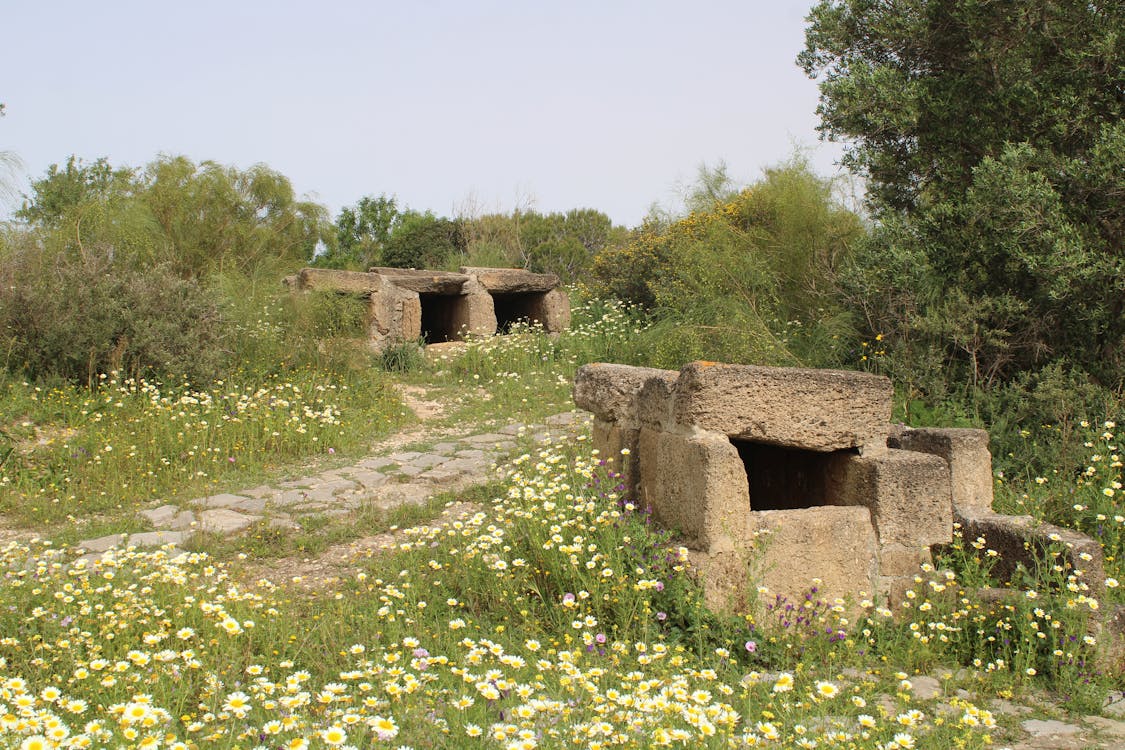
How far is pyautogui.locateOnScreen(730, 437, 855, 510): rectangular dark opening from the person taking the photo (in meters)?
4.90

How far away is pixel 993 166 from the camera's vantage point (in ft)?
22.0

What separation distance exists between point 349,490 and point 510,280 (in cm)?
716

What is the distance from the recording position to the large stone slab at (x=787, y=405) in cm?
422

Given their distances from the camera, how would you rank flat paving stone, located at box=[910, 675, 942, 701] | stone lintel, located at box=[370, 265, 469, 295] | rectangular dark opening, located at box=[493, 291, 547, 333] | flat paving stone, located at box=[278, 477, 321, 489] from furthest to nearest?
rectangular dark opening, located at box=[493, 291, 547, 333]
stone lintel, located at box=[370, 265, 469, 295]
flat paving stone, located at box=[278, 477, 321, 489]
flat paving stone, located at box=[910, 675, 942, 701]

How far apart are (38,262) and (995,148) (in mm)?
9377

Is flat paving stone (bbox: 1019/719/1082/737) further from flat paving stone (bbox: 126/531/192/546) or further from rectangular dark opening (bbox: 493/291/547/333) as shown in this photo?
rectangular dark opening (bbox: 493/291/547/333)

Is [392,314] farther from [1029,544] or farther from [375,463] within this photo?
[1029,544]

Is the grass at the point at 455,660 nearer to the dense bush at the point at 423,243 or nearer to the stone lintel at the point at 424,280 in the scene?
the stone lintel at the point at 424,280

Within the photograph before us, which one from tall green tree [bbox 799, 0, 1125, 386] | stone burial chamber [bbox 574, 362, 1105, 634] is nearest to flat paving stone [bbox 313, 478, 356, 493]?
stone burial chamber [bbox 574, 362, 1105, 634]

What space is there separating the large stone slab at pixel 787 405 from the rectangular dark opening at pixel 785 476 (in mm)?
418

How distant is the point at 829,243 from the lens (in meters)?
10.5

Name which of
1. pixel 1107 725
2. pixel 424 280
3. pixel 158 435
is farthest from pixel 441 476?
pixel 424 280

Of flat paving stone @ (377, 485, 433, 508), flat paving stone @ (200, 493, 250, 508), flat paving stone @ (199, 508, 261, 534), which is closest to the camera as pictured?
flat paving stone @ (199, 508, 261, 534)

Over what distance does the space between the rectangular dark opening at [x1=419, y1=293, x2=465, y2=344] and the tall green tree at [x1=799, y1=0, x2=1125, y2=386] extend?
22.3 ft
